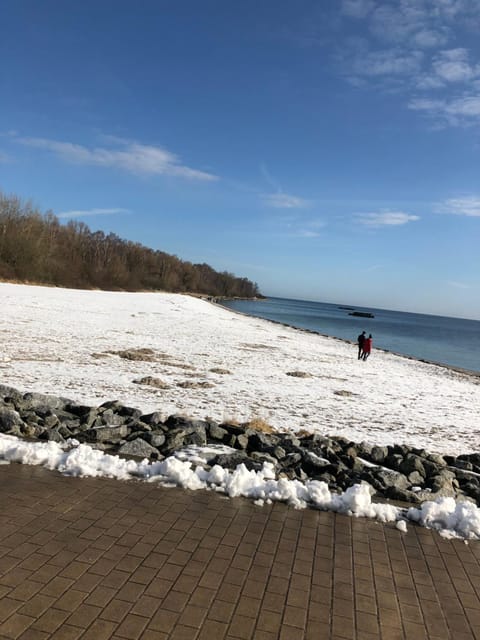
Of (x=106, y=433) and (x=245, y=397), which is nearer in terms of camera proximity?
(x=106, y=433)

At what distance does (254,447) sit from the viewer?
733cm

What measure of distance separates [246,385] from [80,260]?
7971 centimetres

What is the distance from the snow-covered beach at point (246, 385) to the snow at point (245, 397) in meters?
0.04

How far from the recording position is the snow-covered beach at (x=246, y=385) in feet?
31.4

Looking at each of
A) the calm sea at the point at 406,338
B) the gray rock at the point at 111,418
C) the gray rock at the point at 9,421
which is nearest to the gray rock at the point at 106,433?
the gray rock at the point at 111,418

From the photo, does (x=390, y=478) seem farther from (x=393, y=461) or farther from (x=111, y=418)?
(x=111, y=418)

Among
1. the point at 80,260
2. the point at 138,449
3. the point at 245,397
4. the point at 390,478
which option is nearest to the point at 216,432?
the point at 138,449

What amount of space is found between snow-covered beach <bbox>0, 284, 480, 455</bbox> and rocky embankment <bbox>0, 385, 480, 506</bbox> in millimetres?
1120

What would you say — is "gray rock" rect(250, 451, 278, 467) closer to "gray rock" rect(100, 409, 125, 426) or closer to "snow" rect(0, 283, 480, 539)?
"snow" rect(0, 283, 480, 539)

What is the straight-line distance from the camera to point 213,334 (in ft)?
81.3

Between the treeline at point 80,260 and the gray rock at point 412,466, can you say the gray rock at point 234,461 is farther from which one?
the treeline at point 80,260

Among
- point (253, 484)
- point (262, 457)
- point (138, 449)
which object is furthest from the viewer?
point (262, 457)

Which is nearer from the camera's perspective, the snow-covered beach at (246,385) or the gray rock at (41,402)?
the gray rock at (41,402)

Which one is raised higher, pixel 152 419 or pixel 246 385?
pixel 152 419
